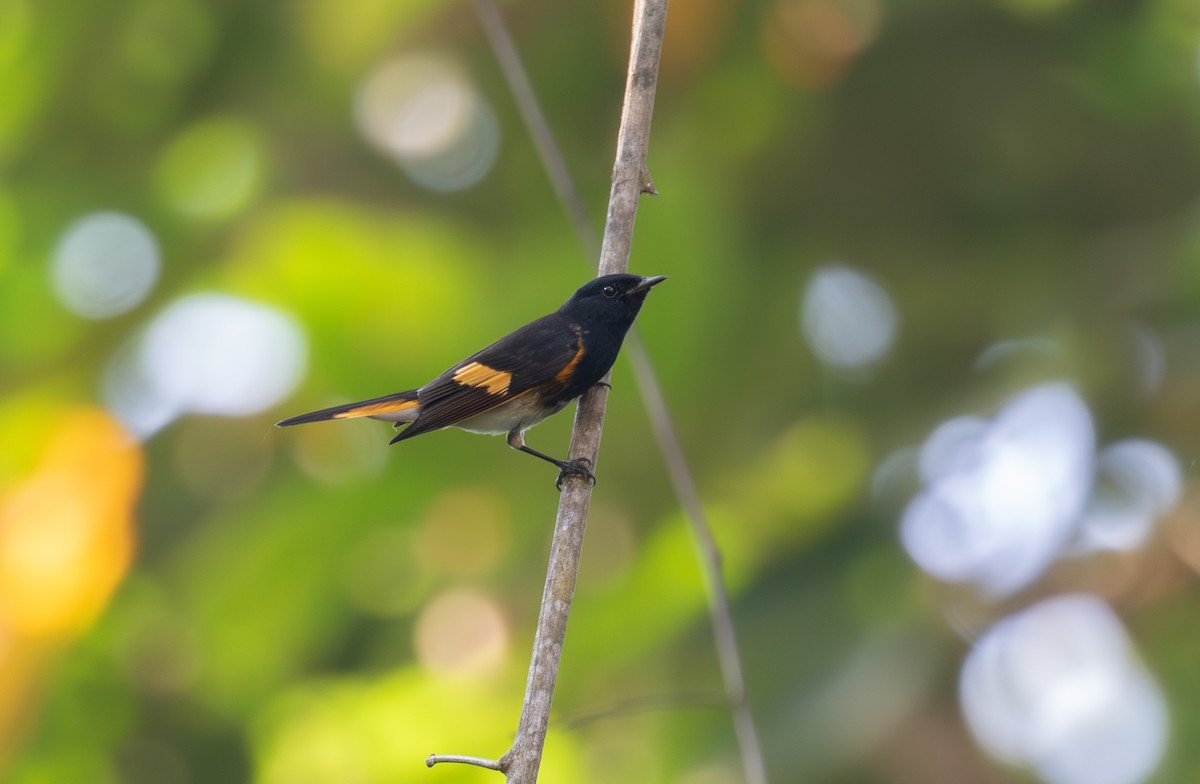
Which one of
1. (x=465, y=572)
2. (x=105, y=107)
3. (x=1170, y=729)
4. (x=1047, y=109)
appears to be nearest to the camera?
(x=1170, y=729)

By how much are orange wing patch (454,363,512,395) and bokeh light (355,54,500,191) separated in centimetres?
226

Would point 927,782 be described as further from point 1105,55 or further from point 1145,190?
point 1105,55

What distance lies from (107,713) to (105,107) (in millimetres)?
2603

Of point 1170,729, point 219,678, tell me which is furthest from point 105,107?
point 1170,729

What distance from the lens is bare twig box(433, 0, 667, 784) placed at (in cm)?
185

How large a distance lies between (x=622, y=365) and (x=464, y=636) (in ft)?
3.71

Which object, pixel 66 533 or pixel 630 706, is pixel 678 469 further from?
pixel 66 533

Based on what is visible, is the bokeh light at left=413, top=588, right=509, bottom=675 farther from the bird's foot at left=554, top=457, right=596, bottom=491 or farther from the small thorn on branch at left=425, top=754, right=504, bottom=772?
the small thorn on branch at left=425, top=754, right=504, bottom=772

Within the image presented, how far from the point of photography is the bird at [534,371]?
9.44 ft

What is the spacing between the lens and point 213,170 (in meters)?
5.21

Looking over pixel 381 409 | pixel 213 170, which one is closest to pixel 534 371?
→ pixel 381 409

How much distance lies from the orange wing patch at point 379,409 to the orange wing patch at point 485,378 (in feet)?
0.43

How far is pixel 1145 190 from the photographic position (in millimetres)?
4605

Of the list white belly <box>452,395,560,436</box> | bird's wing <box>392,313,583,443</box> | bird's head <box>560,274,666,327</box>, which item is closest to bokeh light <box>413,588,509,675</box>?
white belly <box>452,395,560,436</box>
